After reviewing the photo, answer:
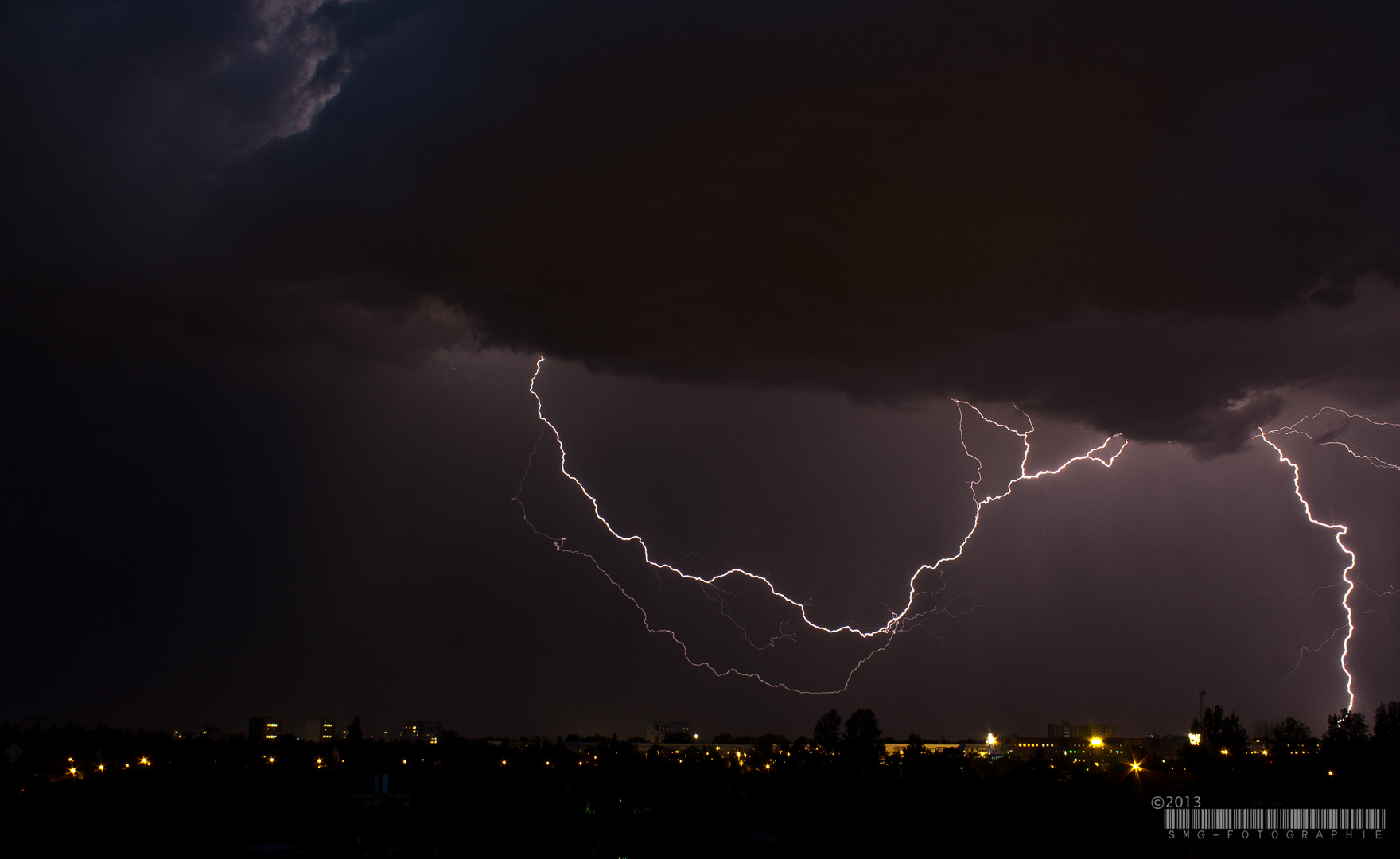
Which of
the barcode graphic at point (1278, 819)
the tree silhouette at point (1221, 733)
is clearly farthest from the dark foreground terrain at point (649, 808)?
the tree silhouette at point (1221, 733)

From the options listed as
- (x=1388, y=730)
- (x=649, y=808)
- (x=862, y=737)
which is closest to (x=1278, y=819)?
(x=649, y=808)

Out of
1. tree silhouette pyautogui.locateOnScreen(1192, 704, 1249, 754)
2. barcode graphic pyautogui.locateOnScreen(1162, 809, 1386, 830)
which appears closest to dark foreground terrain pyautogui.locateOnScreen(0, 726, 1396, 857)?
barcode graphic pyautogui.locateOnScreen(1162, 809, 1386, 830)

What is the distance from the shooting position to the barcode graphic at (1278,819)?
693 inches

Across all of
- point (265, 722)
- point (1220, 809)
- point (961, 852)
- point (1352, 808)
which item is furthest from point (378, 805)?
point (265, 722)

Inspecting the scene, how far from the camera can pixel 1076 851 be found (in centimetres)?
1873

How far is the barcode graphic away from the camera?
17.6 meters

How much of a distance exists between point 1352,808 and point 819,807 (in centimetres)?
1342

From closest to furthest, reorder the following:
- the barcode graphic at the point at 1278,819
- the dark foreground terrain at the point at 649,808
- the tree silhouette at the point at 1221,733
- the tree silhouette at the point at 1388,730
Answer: the barcode graphic at the point at 1278,819, the dark foreground terrain at the point at 649,808, the tree silhouette at the point at 1388,730, the tree silhouette at the point at 1221,733

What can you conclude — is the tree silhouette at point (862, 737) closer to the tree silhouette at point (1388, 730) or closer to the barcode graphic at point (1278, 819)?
the tree silhouette at point (1388, 730)

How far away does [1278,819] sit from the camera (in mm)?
17688

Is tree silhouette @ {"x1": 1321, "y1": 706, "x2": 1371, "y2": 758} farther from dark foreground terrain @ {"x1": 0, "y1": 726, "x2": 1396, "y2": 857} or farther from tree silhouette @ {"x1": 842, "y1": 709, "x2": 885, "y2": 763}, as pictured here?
tree silhouette @ {"x1": 842, "y1": 709, "x2": 885, "y2": 763}

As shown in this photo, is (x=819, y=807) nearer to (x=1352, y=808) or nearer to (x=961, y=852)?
(x=961, y=852)

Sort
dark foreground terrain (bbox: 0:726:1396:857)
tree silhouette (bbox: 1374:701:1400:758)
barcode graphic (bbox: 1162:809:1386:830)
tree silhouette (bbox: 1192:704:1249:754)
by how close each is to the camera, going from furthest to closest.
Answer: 1. tree silhouette (bbox: 1192:704:1249:754)
2. tree silhouette (bbox: 1374:701:1400:758)
3. dark foreground terrain (bbox: 0:726:1396:857)
4. barcode graphic (bbox: 1162:809:1386:830)

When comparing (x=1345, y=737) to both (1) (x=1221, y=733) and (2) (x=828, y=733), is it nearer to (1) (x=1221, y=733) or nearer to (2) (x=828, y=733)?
(1) (x=1221, y=733)
